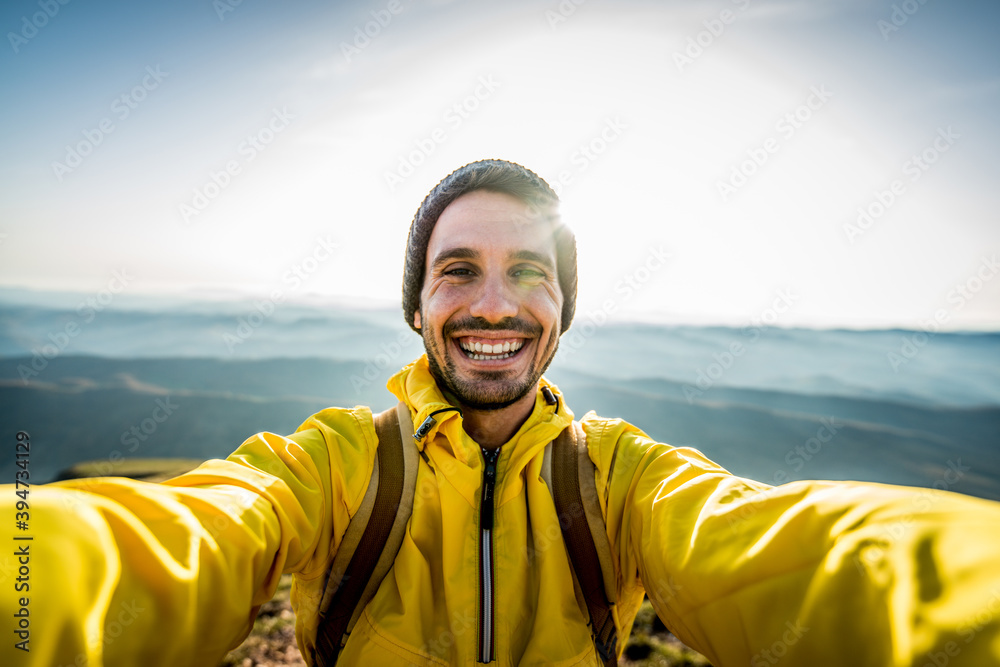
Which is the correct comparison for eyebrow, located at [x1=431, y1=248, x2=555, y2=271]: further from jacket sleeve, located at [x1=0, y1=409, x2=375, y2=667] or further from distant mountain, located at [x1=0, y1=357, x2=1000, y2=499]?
distant mountain, located at [x1=0, y1=357, x2=1000, y2=499]

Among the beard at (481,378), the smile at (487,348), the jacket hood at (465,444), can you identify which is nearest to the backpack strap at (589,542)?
the jacket hood at (465,444)

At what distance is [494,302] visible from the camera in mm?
2348

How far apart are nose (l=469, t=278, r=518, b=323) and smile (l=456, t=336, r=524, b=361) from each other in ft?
0.45

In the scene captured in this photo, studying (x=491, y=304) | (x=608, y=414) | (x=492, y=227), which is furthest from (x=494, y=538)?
(x=608, y=414)

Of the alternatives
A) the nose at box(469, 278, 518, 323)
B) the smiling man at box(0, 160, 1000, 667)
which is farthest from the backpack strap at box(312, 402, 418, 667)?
the nose at box(469, 278, 518, 323)

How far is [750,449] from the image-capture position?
14180 mm

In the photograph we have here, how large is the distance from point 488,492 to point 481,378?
0.63 metres

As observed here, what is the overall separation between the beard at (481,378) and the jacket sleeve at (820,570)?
88 centimetres

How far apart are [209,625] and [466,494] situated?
1.05 meters

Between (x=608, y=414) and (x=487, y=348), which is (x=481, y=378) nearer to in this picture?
(x=487, y=348)

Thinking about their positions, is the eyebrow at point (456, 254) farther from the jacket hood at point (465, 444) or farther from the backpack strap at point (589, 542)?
the backpack strap at point (589, 542)

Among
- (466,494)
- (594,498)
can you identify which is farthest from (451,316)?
(594,498)

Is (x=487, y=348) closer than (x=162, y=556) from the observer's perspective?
No

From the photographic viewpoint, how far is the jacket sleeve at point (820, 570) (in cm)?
95
